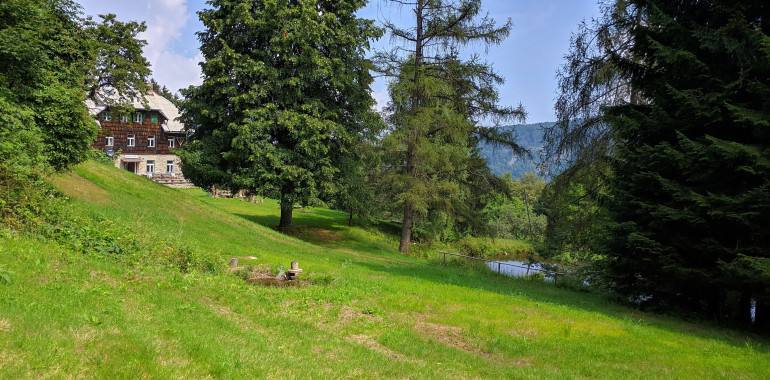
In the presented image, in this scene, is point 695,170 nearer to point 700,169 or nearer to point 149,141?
point 700,169

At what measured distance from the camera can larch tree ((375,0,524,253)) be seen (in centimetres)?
2583

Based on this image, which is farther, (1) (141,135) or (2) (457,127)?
(1) (141,135)

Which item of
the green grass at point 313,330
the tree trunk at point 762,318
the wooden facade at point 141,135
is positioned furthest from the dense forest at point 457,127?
the wooden facade at point 141,135

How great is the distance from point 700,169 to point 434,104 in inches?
681

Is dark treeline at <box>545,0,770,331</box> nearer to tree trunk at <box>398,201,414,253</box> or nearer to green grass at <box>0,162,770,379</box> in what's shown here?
green grass at <box>0,162,770,379</box>

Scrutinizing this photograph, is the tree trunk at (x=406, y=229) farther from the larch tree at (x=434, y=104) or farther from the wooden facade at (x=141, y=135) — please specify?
the wooden facade at (x=141, y=135)

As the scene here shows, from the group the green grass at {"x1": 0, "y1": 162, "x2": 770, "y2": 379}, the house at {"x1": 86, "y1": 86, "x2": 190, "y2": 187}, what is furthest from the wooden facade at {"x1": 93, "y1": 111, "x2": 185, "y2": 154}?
the green grass at {"x1": 0, "y1": 162, "x2": 770, "y2": 379}

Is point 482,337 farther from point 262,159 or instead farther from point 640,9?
point 262,159

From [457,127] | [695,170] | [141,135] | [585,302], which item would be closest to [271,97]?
[457,127]

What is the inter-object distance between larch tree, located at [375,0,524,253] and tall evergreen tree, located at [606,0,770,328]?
13.3 meters

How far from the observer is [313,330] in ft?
26.7

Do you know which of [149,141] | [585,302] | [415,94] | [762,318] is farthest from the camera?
[149,141]

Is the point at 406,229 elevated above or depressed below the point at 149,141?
below

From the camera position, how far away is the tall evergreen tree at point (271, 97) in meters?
22.0
